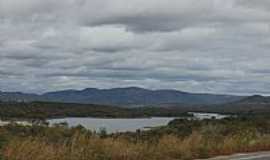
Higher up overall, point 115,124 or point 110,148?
point 110,148

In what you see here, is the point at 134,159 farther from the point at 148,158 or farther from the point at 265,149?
the point at 265,149

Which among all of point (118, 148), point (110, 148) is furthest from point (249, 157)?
point (110, 148)

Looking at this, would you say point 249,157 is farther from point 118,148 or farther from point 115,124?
point 115,124

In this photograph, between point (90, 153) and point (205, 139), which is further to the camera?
point (205, 139)

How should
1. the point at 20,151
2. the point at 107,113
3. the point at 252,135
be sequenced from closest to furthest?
the point at 20,151 → the point at 252,135 → the point at 107,113

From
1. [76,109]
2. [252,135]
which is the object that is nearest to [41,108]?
[76,109]

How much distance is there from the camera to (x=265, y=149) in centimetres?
2031

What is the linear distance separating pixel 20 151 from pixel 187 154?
534cm

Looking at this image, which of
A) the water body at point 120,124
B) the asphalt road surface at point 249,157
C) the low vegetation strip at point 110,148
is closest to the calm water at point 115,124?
the water body at point 120,124

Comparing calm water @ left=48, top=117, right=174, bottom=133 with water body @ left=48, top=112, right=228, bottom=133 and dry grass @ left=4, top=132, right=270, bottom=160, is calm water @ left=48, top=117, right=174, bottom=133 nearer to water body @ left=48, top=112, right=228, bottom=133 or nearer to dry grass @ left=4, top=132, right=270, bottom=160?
water body @ left=48, top=112, right=228, bottom=133

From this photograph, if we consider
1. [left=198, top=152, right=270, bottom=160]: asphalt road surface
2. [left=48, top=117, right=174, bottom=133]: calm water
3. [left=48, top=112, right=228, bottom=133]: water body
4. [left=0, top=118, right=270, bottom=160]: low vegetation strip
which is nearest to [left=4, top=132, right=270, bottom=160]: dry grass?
[left=0, top=118, right=270, bottom=160]: low vegetation strip

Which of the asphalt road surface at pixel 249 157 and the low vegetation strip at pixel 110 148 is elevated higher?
the low vegetation strip at pixel 110 148

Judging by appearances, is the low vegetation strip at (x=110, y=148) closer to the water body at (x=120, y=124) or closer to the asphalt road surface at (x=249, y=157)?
the asphalt road surface at (x=249, y=157)

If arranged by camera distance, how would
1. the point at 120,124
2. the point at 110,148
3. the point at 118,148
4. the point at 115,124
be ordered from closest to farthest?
the point at 110,148
the point at 118,148
the point at 115,124
the point at 120,124
